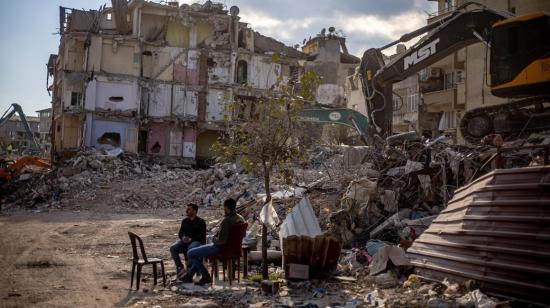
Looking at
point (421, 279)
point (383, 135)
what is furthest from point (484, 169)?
point (421, 279)

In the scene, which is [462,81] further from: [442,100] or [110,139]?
[110,139]

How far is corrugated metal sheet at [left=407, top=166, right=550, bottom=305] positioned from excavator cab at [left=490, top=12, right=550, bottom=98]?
4.97 m

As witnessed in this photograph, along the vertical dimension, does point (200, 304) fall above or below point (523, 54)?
below

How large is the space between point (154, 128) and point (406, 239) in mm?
32532

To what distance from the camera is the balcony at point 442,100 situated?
27828mm

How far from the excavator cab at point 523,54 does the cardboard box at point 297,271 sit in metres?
6.31

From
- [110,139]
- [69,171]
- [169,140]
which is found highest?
[169,140]

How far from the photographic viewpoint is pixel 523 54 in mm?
10922

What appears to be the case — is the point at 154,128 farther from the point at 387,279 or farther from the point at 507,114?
the point at 387,279

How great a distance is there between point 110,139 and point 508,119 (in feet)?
99.4

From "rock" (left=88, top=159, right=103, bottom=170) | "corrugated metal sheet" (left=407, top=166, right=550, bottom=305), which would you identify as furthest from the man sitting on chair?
"rock" (left=88, top=159, right=103, bottom=170)

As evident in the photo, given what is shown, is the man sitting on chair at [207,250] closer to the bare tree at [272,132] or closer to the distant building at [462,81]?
the bare tree at [272,132]

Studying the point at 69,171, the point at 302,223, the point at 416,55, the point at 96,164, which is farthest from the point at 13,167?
the point at 302,223

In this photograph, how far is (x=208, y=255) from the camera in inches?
308
